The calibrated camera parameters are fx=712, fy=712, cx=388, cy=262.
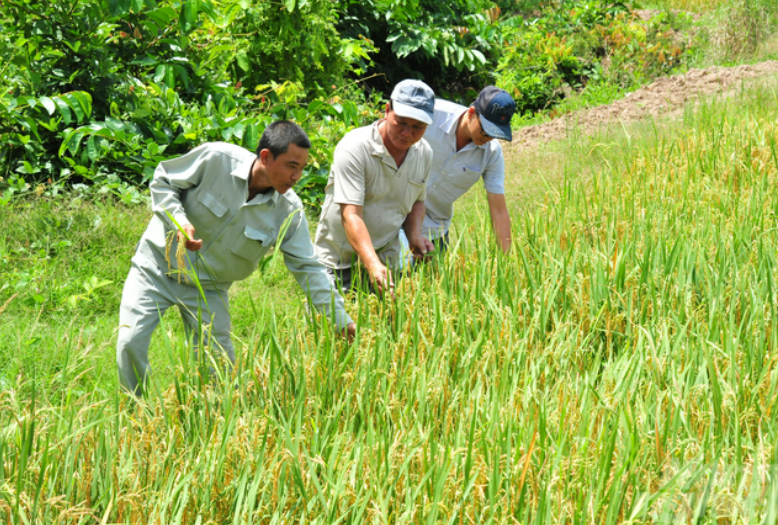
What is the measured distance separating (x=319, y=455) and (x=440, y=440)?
1.54 ft

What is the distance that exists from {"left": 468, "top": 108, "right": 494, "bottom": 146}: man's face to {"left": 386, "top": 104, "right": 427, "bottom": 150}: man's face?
41 centimetres

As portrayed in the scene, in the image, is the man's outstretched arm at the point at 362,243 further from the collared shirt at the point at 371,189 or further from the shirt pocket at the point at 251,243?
the shirt pocket at the point at 251,243

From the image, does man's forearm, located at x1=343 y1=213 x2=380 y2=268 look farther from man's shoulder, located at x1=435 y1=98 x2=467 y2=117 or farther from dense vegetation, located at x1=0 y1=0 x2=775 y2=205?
dense vegetation, located at x1=0 y1=0 x2=775 y2=205

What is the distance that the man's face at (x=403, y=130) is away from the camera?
3201 millimetres

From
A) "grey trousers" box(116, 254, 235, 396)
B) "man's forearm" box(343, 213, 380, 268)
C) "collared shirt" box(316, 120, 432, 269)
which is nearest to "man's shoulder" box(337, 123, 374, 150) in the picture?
"collared shirt" box(316, 120, 432, 269)

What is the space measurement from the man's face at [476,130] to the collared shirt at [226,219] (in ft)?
3.37

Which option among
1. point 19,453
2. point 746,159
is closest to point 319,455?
point 19,453

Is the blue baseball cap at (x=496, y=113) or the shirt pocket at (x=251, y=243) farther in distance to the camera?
the blue baseball cap at (x=496, y=113)

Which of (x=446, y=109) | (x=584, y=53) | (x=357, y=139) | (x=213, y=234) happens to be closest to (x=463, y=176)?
(x=446, y=109)

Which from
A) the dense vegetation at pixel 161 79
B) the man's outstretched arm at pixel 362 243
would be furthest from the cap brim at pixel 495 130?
the dense vegetation at pixel 161 79

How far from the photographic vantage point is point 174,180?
297 cm

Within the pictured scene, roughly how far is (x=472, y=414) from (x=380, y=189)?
1.65 m

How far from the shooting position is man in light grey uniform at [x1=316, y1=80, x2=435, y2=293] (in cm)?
312

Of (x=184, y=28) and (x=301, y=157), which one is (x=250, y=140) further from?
(x=301, y=157)
